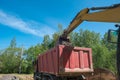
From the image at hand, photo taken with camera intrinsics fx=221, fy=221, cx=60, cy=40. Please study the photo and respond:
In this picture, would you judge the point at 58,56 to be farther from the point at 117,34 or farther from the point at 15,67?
the point at 15,67

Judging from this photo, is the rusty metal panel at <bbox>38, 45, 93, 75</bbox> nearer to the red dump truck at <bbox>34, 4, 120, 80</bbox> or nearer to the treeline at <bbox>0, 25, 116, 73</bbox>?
the red dump truck at <bbox>34, 4, 120, 80</bbox>

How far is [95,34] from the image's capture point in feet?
168

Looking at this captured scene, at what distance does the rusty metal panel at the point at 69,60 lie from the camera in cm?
980

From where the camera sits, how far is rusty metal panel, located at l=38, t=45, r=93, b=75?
9.80 meters

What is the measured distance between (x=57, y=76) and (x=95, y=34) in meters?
41.8

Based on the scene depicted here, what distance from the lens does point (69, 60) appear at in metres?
10.1

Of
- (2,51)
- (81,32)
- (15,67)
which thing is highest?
(81,32)

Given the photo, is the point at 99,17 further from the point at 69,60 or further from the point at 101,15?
the point at 69,60

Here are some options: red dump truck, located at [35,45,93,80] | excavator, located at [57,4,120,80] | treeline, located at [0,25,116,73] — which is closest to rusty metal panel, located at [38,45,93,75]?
red dump truck, located at [35,45,93,80]

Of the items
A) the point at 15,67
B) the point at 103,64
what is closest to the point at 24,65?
the point at 15,67

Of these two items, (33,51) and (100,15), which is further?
(33,51)

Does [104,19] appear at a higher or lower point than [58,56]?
higher

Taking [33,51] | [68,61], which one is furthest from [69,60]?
[33,51]

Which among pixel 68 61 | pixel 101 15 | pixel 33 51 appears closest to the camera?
pixel 101 15
